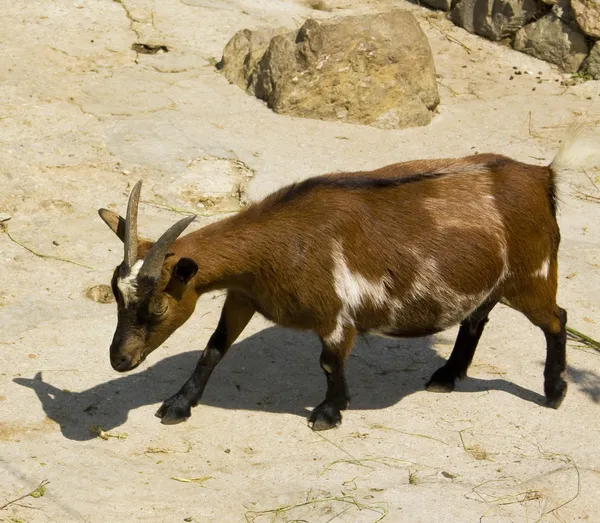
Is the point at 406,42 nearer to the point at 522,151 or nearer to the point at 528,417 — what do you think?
the point at 522,151

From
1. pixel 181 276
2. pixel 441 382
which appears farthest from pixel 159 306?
pixel 441 382

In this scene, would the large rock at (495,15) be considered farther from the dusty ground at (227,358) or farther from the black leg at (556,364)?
the black leg at (556,364)

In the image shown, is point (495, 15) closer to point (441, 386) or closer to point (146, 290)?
point (441, 386)

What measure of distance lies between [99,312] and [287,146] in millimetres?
2806

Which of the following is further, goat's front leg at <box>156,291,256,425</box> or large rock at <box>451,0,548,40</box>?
large rock at <box>451,0,548,40</box>

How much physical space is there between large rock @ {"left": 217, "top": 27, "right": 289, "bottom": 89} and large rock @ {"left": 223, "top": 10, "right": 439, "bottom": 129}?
36 centimetres

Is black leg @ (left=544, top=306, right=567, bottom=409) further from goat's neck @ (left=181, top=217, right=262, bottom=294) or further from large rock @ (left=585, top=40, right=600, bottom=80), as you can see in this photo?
large rock @ (left=585, top=40, right=600, bottom=80)

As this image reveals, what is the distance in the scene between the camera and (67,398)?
570cm

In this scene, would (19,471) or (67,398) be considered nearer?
(19,471)

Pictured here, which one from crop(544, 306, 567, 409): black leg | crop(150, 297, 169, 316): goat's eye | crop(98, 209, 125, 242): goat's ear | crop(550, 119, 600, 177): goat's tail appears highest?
crop(550, 119, 600, 177): goat's tail

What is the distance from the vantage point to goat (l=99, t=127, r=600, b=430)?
5.20 metres

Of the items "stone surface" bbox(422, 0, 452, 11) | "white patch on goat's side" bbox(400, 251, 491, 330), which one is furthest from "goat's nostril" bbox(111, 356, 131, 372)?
"stone surface" bbox(422, 0, 452, 11)

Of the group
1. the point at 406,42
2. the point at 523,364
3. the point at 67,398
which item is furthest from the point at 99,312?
the point at 406,42

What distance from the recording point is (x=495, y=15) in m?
10.9
